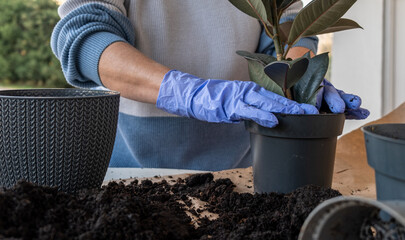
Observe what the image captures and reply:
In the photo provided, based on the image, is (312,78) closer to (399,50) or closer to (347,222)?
(347,222)

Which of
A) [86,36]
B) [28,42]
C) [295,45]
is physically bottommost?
[28,42]

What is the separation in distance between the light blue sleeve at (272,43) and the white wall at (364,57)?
49.7 inches

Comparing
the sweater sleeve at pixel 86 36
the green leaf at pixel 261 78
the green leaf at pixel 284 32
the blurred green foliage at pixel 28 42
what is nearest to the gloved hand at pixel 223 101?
the green leaf at pixel 261 78

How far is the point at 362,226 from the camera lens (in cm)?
46

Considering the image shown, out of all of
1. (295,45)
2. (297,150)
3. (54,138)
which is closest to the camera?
(54,138)

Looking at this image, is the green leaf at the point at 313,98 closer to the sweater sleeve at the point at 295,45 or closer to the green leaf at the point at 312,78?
the green leaf at the point at 312,78

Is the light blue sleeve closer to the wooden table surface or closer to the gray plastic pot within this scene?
the wooden table surface

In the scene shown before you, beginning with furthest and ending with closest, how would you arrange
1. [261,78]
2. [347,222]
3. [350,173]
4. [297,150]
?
[350,173] < [261,78] < [297,150] < [347,222]

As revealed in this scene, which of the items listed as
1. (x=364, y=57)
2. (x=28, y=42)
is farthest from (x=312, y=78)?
(x=28, y=42)

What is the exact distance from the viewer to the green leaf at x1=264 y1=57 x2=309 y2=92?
71cm

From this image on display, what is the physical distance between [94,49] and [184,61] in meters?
0.36

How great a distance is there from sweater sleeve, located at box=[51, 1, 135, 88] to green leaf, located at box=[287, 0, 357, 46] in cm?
54

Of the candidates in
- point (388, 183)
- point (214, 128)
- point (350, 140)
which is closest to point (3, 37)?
point (214, 128)

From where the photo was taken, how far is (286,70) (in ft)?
2.37
